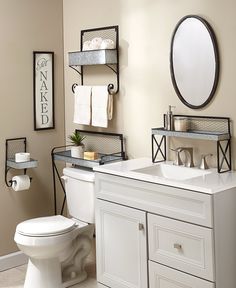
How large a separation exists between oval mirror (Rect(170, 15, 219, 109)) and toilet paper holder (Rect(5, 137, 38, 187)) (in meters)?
1.26

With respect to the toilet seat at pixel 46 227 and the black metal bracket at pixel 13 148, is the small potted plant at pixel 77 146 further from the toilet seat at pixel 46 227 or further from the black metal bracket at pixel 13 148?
the toilet seat at pixel 46 227

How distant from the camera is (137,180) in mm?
2678

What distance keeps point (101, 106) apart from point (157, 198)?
3.51ft

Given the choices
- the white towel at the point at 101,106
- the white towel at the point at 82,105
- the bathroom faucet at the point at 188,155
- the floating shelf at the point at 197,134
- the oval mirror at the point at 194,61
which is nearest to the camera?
the floating shelf at the point at 197,134

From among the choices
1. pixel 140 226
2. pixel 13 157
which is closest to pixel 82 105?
pixel 13 157

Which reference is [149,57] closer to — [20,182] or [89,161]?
[89,161]

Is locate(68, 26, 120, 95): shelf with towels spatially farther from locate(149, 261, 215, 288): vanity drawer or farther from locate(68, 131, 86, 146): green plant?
locate(149, 261, 215, 288): vanity drawer

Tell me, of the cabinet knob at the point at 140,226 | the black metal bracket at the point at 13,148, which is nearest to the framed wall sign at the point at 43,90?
the black metal bracket at the point at 13,148

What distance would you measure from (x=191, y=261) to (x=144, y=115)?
1169 millimetres

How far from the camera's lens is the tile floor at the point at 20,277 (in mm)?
3295

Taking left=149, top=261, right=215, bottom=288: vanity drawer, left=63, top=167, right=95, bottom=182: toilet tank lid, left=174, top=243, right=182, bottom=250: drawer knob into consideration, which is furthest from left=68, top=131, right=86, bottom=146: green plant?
left=174, top=243, right=182, bottom=250: drawer knob

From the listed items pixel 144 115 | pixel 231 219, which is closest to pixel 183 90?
pixel 144 115

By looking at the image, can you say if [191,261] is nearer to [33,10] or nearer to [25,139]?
[25,139]

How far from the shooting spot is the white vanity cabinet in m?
2.37
